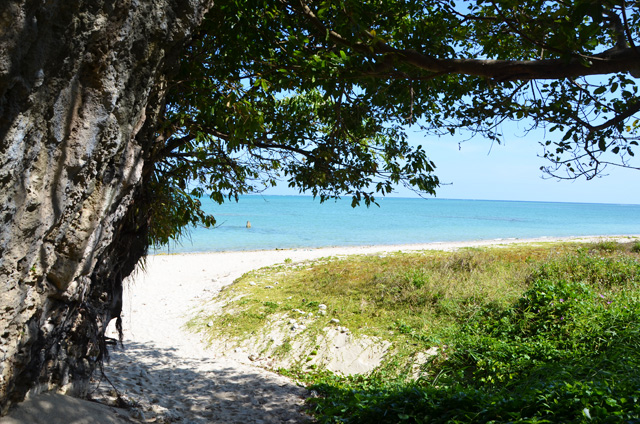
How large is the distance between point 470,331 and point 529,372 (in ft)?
5.61

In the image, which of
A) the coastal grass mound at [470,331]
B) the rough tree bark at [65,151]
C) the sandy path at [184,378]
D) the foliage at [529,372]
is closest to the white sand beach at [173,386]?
the sandy path at [184,378]

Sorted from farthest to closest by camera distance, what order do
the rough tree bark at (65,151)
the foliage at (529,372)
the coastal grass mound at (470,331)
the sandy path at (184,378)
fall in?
the sandy path at (184,378), the coastal grass mound at (470,331), the foliage at (529,372), the rough tree bark at (65,151)

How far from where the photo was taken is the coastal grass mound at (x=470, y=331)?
13.6 ft

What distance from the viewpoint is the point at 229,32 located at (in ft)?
16.9

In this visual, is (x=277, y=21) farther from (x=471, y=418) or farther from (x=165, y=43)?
(x=471, y=418)

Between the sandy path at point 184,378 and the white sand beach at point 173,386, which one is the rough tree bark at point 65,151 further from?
the sandy path at point 184,378

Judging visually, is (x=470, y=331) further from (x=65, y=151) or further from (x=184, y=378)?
(x=65, y=151)

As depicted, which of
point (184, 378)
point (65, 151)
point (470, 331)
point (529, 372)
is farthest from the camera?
point (470, 331)

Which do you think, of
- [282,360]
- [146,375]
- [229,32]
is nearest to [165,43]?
[229,32]

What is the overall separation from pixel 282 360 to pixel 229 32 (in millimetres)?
5379

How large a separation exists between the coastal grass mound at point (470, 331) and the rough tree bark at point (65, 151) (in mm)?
2945

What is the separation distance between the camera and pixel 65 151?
3033 millimetres

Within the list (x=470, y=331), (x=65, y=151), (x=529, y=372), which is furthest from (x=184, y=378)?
(x=65, y=151)

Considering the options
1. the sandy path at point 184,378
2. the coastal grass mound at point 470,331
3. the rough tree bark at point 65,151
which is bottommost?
the sandy path at point 184,378
